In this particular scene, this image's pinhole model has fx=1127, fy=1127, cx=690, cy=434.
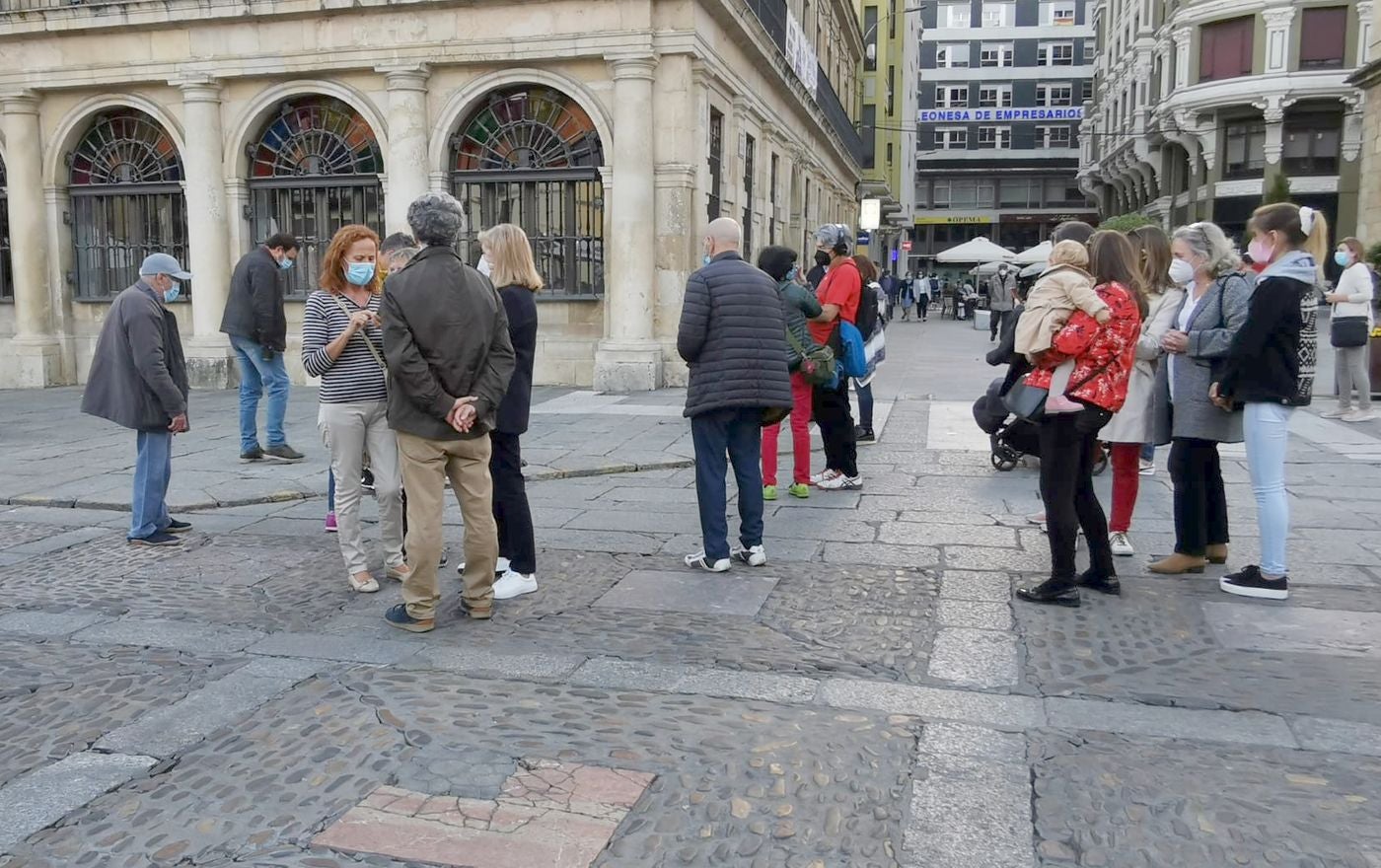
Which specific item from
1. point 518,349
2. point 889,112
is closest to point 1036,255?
point 518,349

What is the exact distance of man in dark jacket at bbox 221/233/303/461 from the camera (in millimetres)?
8984

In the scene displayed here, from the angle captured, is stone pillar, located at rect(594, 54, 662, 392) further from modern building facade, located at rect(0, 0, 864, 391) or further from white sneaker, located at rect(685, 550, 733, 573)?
white sneaker, located at rect(685, 550, 733, 573)

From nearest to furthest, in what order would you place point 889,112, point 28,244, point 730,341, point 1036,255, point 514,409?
point 514,409 < point 730,341 < point 28,244 < point 1036,255 < point 889,112

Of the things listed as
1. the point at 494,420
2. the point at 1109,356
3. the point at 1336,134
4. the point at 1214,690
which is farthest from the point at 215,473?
the point at 1336,134

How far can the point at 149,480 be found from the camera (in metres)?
6.57

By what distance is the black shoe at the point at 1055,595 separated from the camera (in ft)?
17.0

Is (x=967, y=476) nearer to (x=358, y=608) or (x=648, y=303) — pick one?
(x=358, y=608)

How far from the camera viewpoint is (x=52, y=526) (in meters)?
7.20

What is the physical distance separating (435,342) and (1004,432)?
11.0 ft

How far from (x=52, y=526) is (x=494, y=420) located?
12.9ft

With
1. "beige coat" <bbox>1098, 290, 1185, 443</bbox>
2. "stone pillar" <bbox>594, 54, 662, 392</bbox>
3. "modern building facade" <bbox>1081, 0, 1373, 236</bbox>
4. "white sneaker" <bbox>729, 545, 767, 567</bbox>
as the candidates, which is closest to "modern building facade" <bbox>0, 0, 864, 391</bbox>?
"stone pillar" <bbox>594, 54, 662, 392</bbox>

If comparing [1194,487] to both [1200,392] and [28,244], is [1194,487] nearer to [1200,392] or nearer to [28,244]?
[1200,392]

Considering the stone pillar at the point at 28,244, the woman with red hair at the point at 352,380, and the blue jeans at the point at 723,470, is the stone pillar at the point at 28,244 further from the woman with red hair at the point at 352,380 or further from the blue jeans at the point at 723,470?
the blue jeans at the point at 723,470

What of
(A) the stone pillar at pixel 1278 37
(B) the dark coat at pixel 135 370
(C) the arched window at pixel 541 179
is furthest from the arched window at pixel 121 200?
(A) the stone pillar at pixel 1278 37
